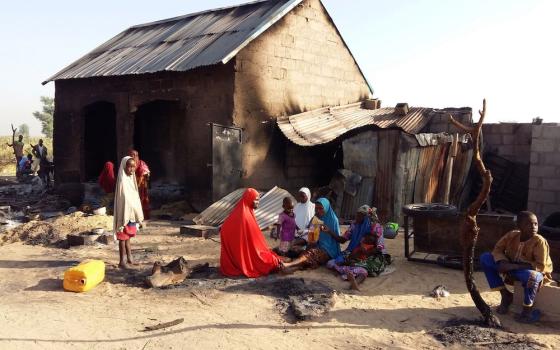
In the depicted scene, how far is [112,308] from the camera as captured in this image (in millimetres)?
4730

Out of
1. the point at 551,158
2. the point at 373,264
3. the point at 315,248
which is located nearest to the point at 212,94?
the point at 315,248

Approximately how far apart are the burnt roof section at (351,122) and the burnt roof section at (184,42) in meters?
2.32

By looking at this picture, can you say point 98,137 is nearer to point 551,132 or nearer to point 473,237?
point 551,132

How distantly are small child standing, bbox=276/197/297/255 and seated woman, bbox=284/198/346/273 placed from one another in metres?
0.36

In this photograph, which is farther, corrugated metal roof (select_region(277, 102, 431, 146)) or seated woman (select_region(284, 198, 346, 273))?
corrugated metal roof (select_region(277, 102, 431, 146))

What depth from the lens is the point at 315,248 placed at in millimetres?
6270

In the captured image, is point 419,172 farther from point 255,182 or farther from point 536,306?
point 536,306

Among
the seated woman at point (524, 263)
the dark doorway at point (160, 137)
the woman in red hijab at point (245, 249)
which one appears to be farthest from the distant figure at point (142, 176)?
the seated woman at point (524, 263)

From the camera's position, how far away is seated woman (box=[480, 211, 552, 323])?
4.40 metres

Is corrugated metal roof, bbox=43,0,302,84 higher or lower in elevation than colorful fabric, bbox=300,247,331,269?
higher

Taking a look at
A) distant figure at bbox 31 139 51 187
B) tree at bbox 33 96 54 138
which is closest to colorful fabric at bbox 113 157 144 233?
distant figure at bbox 31 139 51 187

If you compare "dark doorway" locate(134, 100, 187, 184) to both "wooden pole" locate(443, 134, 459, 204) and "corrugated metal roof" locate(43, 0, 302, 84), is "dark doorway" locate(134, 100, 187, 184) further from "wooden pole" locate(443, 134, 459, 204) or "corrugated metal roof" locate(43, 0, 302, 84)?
"wooden pole" locate(443, 134, 459, 204)

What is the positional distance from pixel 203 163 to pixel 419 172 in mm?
4953

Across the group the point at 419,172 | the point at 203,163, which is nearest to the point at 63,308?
the point at 203,163
